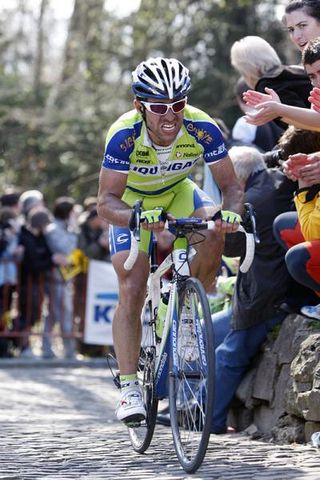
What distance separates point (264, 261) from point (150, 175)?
1460 mm

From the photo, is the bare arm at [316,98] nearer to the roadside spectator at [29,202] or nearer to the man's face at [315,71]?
the man's face at [315,71]

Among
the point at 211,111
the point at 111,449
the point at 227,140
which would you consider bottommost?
the point at 111,449

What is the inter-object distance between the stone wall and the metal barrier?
7319 mm

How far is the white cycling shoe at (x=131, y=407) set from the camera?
282 inches

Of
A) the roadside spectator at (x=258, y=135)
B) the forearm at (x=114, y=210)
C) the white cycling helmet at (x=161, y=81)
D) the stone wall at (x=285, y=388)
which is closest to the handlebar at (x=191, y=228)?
the forearm at (x=114, y=210)

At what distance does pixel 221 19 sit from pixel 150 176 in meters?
14.8

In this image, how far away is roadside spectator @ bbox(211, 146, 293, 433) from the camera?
8.46m

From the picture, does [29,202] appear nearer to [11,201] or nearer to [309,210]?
[11,201]

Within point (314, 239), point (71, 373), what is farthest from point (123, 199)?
point (71, 373)

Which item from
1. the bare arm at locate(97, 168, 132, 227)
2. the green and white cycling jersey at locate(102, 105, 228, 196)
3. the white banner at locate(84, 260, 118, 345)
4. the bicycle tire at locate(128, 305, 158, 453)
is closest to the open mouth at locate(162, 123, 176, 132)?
the green and white cycling jersey at locate(102, 105, 228, 196)

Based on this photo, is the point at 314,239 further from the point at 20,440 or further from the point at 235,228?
the point at 20,440

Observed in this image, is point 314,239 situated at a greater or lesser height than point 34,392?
greater

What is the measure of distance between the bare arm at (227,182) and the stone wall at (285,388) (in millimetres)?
1120

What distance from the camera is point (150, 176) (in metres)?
7.41
